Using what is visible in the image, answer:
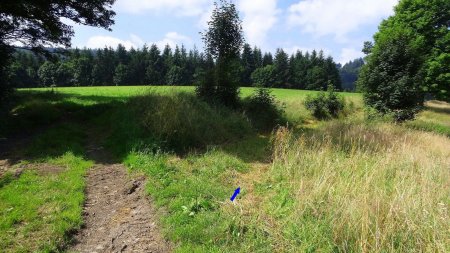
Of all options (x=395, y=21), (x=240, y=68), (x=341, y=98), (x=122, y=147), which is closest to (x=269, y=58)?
(x=395, y=21)

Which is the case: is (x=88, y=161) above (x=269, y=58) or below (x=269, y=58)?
below

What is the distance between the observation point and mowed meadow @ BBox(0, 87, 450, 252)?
376cm

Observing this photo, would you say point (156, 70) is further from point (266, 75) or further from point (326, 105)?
point (326, 105)

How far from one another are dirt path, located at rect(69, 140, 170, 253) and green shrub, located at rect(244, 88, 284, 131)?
33.0 ft

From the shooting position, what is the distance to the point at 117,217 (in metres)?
5.57

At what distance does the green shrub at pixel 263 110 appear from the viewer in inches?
656

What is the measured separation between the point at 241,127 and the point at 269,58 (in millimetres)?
72395

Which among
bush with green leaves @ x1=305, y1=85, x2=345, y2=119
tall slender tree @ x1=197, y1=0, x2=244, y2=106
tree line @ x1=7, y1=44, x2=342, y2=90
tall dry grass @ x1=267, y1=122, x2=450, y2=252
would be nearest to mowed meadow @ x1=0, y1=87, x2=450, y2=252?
tall dry grass @ x1=267, y1=122, x2=450, y2=252

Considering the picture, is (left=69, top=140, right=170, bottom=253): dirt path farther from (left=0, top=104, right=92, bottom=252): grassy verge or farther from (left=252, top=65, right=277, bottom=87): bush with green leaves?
(left=252, top=65, right=277, bottom=87): bush with green leaves

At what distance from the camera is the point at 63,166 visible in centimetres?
764

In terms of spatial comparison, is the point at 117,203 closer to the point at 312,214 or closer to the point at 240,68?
the point at 312,214

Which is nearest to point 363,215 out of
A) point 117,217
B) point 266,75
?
point 117,217

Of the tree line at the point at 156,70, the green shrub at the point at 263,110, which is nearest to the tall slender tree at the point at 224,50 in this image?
the green shrub at the point at 263,110

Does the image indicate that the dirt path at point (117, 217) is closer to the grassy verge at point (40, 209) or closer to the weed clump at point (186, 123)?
the grassy verge at point (40, 209)
